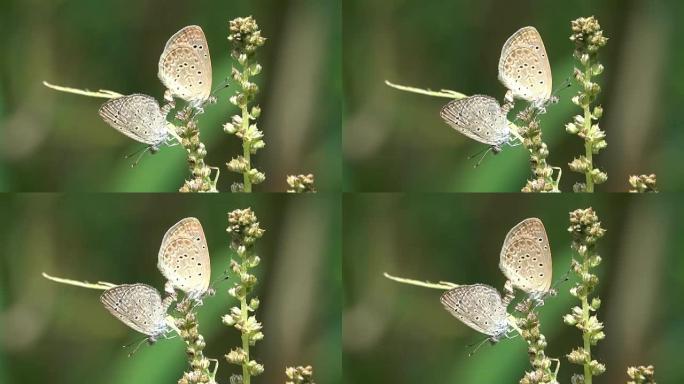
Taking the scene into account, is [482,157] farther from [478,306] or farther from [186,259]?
[186,259]

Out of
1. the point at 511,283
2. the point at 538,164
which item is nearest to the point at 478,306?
the point at 511,283

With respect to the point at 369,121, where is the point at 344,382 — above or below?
below

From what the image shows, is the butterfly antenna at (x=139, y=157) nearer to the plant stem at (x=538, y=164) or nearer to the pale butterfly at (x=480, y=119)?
the pale butterfly at (x=480, y=119)

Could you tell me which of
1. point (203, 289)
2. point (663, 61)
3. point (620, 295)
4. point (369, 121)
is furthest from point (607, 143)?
point (203, 289)

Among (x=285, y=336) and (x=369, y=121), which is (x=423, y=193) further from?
(x=285, y=336)

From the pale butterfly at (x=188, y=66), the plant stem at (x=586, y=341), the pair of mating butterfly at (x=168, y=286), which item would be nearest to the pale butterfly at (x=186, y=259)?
the pair of mating butterfly at (x=168, y=286)

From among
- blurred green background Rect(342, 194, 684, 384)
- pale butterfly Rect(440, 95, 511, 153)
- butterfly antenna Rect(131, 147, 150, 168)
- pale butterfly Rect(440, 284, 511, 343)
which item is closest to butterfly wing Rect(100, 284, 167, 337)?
butterfly antenna Rect(131, 147, 150, 168)

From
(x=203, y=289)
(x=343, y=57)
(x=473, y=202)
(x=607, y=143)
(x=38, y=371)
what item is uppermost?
(x=343, y=57)
